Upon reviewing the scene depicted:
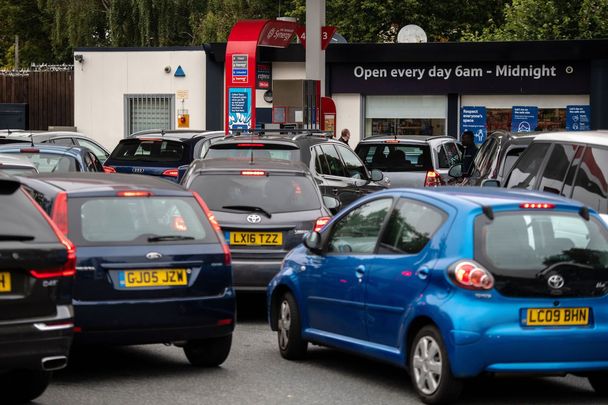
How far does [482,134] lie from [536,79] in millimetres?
2166

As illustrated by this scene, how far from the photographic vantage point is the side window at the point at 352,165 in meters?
18.2

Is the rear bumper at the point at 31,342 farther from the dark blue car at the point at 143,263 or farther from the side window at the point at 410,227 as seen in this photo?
the side window at the point at 410,227

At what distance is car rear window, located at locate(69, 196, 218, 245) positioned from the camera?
9.54 meters

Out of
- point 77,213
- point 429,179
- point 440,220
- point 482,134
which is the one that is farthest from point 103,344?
point 482,134

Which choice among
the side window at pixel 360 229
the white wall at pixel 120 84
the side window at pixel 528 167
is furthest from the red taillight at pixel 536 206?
the white wall at pixel 120 84

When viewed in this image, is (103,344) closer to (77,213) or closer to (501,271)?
(77,213)

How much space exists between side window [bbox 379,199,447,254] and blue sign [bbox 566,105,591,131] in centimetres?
2776

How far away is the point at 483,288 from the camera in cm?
828

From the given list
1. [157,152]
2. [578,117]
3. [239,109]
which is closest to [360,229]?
[157,152]

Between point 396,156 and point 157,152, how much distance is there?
14.0 ft

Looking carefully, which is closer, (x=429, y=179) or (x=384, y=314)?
(x=384, y=314)

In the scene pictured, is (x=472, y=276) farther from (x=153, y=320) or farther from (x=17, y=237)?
(x=17, y=237)

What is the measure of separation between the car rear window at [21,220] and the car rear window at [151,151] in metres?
13.6

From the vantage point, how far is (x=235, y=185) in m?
13.0
